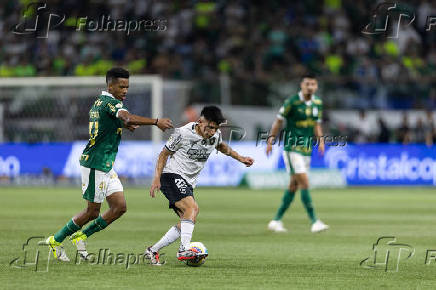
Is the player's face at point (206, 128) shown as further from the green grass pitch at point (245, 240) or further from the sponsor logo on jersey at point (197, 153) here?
the green grass pitch at point (245, 240)

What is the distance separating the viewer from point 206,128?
32.6 ft

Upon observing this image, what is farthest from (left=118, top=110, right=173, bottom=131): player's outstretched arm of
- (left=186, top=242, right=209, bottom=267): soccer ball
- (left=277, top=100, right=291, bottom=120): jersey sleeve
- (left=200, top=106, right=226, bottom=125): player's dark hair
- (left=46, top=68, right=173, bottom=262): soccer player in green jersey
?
(left=277, top=100, right=291, bottom=120): jersey sleeve

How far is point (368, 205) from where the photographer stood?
20.1 metres

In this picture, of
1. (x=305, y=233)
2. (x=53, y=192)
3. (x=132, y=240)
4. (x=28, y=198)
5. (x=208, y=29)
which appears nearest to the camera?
(x=132, y=240)

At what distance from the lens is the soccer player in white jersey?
978cm

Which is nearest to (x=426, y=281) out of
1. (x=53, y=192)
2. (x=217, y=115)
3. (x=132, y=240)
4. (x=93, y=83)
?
(x=217, y=115)

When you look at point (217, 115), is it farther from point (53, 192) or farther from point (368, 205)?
point (53, 192)

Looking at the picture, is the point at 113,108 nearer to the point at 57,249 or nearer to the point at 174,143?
the point at 174,143

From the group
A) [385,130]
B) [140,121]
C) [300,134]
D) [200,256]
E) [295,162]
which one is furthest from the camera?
[385,130]

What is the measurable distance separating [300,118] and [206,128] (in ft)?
17.1

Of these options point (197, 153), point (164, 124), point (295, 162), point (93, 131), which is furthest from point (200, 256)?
point (295, 162)

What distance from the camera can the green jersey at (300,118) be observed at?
586 inches

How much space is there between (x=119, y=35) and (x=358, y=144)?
977 centimetres

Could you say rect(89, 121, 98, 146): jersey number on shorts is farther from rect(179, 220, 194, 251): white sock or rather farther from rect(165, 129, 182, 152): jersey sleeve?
rect(179, 220, 194, 251): white sock
